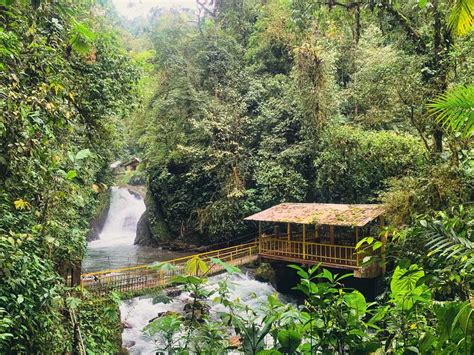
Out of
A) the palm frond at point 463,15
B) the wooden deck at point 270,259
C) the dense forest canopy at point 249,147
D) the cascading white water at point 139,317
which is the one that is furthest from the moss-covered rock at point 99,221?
the palm frond at point 463,15

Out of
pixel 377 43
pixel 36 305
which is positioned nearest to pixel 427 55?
pixel 36 305

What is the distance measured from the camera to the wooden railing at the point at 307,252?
10.7 meters

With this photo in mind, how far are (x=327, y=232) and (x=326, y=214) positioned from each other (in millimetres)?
3214

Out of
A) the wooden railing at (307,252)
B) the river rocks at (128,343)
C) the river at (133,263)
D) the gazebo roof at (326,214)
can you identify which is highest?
the gazebo roof at (326,214)

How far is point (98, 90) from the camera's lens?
7945 millimetres

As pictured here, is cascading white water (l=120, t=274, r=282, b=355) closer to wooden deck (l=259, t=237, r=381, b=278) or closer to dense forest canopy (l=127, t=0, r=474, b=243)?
wooden deck (l=259, t=237, r=381, b=278)

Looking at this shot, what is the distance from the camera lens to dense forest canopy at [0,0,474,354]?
1.84 metres

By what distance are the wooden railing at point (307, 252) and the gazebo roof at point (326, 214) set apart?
723mm

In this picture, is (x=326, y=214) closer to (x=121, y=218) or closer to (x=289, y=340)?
(x=289, y=340)

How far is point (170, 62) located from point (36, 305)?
16608 millimetres

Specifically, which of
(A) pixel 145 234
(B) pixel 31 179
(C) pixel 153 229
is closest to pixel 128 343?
(B) pixel 31 179

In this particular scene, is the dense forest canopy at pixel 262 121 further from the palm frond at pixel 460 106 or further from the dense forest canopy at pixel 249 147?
the palm frond at pixel 460 106

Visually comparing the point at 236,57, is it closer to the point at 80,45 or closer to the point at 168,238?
the point at 168,238

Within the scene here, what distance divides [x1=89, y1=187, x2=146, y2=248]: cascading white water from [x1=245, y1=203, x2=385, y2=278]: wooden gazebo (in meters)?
11.7
